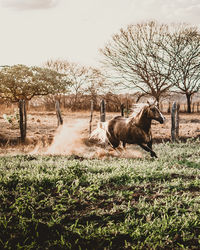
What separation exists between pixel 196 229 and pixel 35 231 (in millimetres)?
2129

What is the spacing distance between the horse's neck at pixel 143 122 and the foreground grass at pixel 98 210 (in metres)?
2.14

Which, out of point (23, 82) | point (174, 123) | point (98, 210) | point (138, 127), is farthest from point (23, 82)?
point (98, 210)

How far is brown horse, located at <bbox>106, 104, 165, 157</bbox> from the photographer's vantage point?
25.2 ft

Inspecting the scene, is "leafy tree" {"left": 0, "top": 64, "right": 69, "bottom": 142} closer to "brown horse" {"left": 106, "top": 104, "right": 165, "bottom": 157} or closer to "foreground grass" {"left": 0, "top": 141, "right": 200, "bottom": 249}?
"brown horse" {"left": 106, "top": 104, "right": 165, "bottom": 157}

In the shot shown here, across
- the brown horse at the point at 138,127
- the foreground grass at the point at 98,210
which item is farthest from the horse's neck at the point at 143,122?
the foreground grass at the point at 98,210

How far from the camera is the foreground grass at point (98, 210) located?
3.46 metres

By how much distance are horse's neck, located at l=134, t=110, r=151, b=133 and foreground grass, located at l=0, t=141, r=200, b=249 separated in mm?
2138

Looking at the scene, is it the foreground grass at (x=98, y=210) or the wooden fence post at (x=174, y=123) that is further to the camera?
the wooden fence post at (x=174, y=123)

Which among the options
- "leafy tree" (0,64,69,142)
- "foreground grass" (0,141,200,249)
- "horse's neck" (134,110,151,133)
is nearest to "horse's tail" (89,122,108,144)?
"horse's neck" (134,110,151,133)

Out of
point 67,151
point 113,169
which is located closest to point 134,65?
point 67,151

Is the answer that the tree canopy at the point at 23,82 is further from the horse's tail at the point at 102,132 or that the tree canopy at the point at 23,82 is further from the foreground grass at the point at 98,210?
the foreground grass at the point at 98,210

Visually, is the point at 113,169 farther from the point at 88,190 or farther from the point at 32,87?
the point at 32,87

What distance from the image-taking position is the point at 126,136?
856 cm

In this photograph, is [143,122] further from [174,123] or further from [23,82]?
[23,82]
